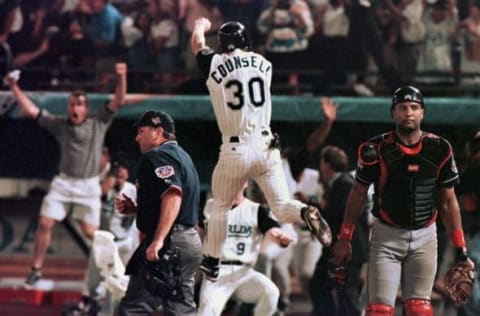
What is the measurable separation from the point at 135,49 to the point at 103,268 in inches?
132

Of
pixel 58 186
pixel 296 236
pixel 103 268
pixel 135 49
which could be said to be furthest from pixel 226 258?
pixel 135 49

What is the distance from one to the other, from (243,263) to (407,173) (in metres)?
2.35

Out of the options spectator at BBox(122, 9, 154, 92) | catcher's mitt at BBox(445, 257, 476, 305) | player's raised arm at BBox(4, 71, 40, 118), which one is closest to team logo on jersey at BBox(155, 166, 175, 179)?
catcher's mitt at BBox(445, 257, 476, 305)

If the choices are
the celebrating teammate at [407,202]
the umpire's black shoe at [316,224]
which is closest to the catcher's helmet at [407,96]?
the celebrating teammate at [407,202]

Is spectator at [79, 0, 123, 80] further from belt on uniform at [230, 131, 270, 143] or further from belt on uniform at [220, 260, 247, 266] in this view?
belt on uniform at [230, 131, 270, 143]

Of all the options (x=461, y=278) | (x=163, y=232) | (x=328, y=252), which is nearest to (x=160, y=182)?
(x=163, y=232)

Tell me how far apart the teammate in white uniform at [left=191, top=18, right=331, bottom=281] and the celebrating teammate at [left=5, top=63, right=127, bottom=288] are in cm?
321

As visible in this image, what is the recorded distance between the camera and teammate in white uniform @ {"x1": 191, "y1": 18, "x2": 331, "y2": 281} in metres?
9.89

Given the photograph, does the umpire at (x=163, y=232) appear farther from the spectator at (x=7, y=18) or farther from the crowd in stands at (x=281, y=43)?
the spectator at (x=7, y=18)

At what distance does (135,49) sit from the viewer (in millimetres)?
14016

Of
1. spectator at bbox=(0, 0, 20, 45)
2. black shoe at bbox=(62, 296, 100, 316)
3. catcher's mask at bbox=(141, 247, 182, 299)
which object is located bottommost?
black shoe at bbox=(62, 296, 100, 316)

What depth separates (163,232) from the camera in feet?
28.7

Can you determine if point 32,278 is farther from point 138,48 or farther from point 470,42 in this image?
point 470,42

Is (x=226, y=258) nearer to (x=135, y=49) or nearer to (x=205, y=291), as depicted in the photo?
(x=205, y=291)
